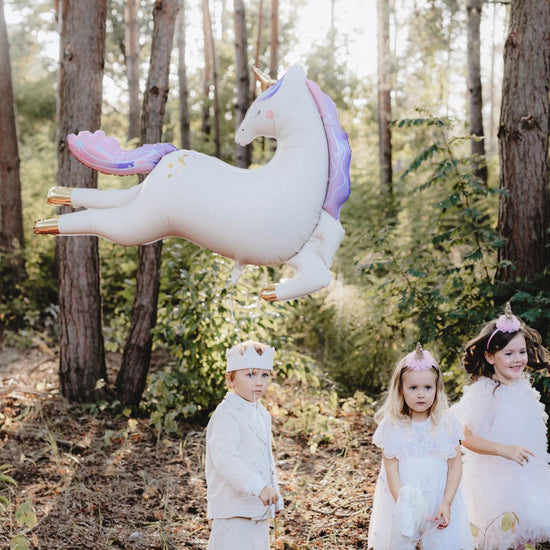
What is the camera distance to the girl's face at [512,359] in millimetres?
2941

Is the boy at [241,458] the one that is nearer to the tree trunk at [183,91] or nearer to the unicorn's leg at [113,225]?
the unicorn's leg at [113,225]

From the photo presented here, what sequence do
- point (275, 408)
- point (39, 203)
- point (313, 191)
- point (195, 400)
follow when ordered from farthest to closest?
point (39, 203), point (275, 408), point (195, 400), point (313, 191)

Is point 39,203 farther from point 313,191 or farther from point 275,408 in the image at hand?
point 313,191

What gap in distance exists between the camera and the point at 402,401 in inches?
106

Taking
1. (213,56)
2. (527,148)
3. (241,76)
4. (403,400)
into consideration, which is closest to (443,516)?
(403,400)

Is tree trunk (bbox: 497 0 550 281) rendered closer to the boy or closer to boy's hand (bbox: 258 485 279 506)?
the boy

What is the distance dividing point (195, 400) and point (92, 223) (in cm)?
281

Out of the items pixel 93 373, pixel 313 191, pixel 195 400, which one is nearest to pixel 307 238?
pixel 313 191

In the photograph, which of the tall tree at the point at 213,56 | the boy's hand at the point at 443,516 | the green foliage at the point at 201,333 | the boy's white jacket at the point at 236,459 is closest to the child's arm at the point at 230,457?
the boy's white jacket at the point at 236,459

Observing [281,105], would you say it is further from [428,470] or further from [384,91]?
[384,91]

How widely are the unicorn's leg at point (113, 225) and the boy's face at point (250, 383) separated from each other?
0.63 meters

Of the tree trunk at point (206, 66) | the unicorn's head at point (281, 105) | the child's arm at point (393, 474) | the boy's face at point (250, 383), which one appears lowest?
the child's arm at point (393, 474)

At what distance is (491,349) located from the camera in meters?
2.99

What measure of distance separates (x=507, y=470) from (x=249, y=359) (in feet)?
4.53
